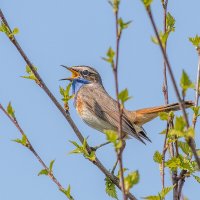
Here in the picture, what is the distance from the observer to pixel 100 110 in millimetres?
9312

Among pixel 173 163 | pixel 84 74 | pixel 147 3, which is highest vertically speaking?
pixel 84 74

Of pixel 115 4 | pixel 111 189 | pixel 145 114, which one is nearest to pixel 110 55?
pixel 115 4

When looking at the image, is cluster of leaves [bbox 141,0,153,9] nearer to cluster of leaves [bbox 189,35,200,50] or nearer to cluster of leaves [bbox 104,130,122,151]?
cluster of leaves [bbox 104,130,122,151]

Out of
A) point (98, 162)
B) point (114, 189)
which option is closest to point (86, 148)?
point (98, 162)

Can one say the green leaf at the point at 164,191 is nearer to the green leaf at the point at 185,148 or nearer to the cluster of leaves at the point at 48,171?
the green leaf at the point at 185,148

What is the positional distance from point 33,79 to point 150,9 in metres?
2.34

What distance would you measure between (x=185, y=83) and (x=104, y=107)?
19.4ft

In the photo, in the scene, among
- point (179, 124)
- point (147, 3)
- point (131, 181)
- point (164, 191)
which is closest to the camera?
point (147, 3)

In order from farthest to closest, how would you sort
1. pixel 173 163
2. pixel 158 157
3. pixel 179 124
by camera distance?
pixel 158 157 → pixel 173 163 → pixel 179 124

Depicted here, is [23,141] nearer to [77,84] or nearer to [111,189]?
[111,189]

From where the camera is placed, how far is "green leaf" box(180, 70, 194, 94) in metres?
3.50

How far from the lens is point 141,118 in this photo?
8945mm

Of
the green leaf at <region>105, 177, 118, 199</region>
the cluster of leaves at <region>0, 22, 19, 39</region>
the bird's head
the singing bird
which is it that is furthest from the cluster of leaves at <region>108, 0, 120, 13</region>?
the bird's head

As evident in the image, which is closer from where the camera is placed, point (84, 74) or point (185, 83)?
point (185, 83)
